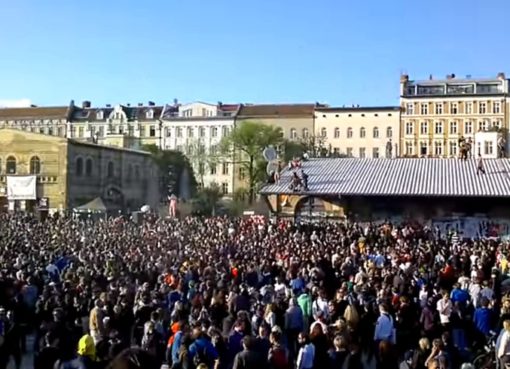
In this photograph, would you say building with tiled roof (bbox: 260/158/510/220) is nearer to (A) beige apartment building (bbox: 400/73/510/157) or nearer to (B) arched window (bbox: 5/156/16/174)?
(B) arched window (bbox: 5/156/16/174)

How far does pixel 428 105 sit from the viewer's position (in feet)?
301

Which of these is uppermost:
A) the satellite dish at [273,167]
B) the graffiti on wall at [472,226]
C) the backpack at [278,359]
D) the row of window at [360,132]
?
the row of window at [360,132]

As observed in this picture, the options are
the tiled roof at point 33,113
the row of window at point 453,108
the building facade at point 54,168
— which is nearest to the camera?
the building facade at point 54,168

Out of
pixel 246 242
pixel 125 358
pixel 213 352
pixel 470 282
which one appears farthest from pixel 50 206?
pixel 125 358

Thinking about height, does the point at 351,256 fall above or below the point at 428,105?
below

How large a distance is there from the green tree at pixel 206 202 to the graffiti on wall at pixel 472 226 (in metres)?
24.9

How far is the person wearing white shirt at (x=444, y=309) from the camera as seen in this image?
13.2 meters

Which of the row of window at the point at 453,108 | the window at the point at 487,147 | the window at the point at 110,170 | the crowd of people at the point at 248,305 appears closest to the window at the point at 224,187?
the row of window at the point at 453,108

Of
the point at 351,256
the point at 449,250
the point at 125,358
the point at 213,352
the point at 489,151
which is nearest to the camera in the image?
the point at 125,358

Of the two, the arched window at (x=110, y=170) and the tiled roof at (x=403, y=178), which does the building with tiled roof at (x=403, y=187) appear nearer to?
the tiled roof at (x=403, y=178)

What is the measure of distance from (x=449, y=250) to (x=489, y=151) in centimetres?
6122

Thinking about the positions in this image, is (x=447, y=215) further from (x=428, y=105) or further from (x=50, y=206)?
(x=428, y=105)

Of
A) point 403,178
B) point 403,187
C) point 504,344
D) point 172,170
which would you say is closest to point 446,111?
point 172,170

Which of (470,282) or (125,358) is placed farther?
(470,282)
